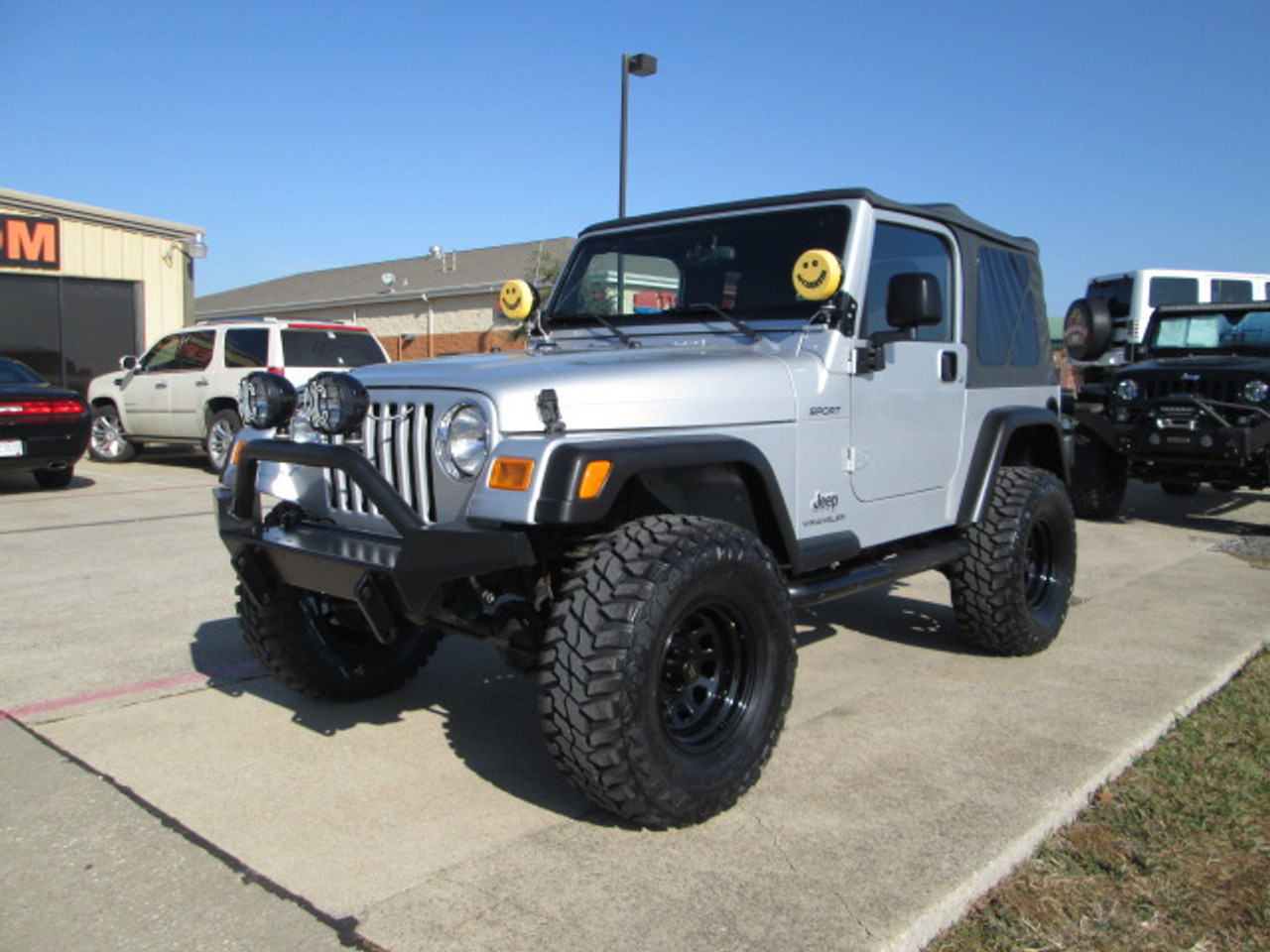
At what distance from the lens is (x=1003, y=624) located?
4.64 meters

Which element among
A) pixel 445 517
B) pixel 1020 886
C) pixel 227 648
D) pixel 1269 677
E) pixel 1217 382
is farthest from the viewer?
pixel 1217 382

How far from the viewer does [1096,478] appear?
364 inches

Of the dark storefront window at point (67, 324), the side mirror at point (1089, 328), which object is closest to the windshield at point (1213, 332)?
the side mirror at point (1089, 328)

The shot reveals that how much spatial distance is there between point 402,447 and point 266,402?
0.68 m

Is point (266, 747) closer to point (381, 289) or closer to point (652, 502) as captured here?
point (652, 502)

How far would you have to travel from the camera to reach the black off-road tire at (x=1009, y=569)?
458cm

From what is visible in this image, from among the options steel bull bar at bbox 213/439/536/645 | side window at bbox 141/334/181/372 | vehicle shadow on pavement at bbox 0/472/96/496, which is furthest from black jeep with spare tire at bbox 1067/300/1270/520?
side window at bbox 141/334/181/372

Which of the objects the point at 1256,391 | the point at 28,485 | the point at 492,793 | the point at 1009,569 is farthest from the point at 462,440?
the point at 28,485

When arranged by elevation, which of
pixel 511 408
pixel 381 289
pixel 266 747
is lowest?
A: pixel 266 747

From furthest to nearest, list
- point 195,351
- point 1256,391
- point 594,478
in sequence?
point 195,351 → point 1256,391 → point 594,478

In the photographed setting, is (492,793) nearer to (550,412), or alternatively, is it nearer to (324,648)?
(324,648)

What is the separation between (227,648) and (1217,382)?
796cm

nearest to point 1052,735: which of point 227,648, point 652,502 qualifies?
point 652,502

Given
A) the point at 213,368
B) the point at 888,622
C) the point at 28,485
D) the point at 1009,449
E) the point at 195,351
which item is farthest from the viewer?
the point at 195,351
